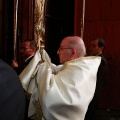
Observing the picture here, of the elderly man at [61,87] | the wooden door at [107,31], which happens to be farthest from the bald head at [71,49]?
the wooden door at [107,31]

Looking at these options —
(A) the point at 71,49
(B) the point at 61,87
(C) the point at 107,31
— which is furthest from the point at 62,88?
(C) the point at 107,31

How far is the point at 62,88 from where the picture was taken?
180 cm

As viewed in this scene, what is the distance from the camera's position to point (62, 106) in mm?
1766

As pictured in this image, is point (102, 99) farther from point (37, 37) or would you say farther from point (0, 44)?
point (0, 44)

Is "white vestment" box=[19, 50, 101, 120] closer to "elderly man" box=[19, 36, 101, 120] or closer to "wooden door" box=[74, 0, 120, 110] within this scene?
"elderly man" box=[19, 36, 101, 120]

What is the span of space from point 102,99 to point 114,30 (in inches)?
47.5

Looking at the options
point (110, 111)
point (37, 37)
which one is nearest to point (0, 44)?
point (37, 37)

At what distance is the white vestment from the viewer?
69.6 inches

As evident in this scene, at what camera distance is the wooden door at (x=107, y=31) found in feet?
15.2

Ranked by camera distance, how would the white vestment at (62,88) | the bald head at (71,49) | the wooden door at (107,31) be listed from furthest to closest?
the wooden door at (107,31) → the bald head at (71,49) → the white vestment at (62,88)

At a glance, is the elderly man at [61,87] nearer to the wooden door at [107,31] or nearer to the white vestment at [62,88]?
the white vestment at [62,88]

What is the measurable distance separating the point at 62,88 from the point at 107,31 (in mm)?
3060

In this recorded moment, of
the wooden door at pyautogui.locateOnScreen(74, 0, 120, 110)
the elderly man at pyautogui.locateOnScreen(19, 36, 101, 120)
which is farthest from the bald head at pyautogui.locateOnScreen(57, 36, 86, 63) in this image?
the wooden door at pyautogui.locateOnScreen(74, 0, 120, 110)

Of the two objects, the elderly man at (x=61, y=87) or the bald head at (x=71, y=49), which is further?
the bald head at (x=71, y=49)
